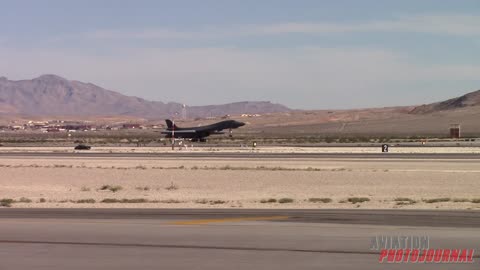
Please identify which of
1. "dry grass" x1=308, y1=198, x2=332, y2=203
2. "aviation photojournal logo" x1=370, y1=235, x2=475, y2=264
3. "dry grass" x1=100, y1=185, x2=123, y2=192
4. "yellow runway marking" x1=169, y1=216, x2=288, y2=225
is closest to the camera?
"aviation photojournal logo" x1=370, y1=235, x2=475, y2=264

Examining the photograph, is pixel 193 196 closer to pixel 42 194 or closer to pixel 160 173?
pixel 42 194

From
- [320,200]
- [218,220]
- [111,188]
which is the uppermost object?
[218,220]

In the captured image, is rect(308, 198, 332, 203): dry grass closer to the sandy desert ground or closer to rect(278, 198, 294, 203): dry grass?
the sandy desert ground

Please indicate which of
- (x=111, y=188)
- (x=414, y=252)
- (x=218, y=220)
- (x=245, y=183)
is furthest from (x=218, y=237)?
(x=245, y=183)

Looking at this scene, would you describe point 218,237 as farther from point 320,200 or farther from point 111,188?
point 111,188

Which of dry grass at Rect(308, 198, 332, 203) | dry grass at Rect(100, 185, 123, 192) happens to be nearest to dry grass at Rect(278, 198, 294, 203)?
dry grass at Rect(308, 198, 332, 203)

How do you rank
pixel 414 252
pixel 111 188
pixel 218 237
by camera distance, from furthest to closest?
pixel 111 188 < pixel 218 237 < pixel 414 252

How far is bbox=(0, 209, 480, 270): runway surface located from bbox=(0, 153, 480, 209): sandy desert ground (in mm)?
4051

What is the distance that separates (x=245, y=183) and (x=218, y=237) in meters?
19.0

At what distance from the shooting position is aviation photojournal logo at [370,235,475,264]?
10852 millimetres

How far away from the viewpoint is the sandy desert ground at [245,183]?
23.1 metres

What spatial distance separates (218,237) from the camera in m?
13.5

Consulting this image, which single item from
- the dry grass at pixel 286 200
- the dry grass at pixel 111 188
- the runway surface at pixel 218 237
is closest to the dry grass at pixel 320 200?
the dry grass at pixel 286 200

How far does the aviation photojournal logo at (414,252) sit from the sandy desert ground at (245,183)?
8.18 metres
